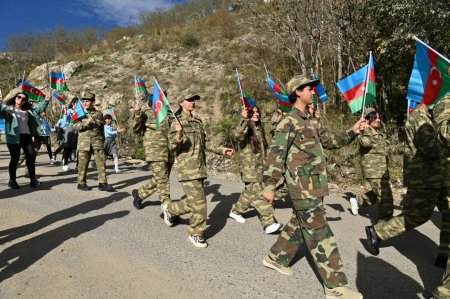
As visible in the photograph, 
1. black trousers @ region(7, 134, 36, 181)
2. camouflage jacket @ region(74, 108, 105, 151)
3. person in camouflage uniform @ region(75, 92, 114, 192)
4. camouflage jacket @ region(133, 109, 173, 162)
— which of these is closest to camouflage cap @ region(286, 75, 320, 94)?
camouflage jacket @ region(133, 109, 173, 162)

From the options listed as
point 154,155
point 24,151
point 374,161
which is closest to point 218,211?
point 154,155

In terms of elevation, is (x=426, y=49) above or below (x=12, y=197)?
above

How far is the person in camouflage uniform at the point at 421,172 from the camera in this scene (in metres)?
3.77

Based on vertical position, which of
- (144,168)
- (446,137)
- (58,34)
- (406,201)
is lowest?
(144,168)

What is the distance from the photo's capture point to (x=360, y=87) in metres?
4.79

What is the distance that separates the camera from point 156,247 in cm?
452

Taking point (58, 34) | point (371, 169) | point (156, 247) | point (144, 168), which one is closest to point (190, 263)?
point (156, 247)

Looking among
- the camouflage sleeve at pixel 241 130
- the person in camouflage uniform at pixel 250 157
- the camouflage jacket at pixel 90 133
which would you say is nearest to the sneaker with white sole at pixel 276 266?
the person in camouflage uniform at pixel 250 157

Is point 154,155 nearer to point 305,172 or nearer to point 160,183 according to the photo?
point 160,183

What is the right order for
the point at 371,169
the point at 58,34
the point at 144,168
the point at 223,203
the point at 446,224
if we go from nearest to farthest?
the point at 446,224 < the point at 371,169 < the point at 223,203 < the point at 144,168 < the point at 58,34

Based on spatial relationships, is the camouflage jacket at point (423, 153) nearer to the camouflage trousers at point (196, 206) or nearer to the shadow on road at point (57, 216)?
the camouflage trousers at point (196, 206)

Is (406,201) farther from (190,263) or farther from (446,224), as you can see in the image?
(190,263)

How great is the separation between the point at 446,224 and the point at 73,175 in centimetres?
888

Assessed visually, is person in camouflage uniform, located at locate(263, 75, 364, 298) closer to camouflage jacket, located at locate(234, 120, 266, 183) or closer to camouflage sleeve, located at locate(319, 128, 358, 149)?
camouflage sleeve, located at locate(319, 128, 358, 149)
